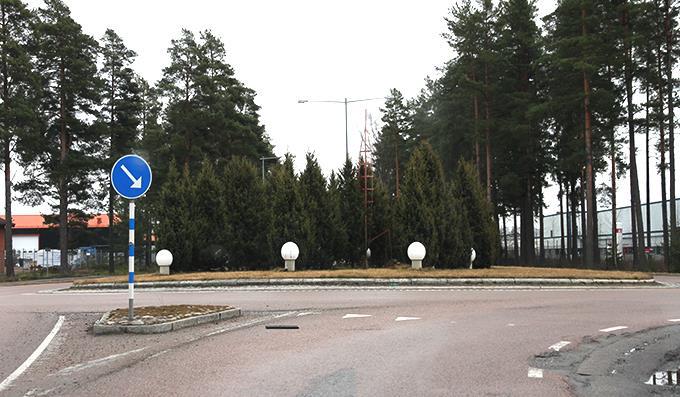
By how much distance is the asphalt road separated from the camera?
673cm

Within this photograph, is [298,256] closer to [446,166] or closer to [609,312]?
[609,312]

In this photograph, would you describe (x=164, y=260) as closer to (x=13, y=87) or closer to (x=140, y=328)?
(x=140, y=328)

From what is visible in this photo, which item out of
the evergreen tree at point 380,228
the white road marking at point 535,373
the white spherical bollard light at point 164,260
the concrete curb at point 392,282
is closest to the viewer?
the white road marking at point 535,373

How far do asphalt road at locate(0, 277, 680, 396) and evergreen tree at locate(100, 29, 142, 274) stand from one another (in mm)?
37007

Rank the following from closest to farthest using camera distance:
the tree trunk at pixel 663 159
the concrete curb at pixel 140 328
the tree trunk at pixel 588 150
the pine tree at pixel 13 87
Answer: the concrete curb at pixel 140 328 → the tree trunk at pixel 588 150 → the tree trunk at pixel 663 159 → the pine tree at pixel 13 87

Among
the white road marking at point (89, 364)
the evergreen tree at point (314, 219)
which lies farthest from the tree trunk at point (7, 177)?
the white road marking at point (89, 364)

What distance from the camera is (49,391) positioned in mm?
6582

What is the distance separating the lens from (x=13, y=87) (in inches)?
1690

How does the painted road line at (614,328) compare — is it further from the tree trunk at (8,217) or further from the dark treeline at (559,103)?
the tree trunk at (8,217)

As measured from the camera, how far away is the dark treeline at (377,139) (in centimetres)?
2944

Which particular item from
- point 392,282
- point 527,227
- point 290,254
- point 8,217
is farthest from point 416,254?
point 8,217

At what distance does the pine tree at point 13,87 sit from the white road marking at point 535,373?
40744 millimetres

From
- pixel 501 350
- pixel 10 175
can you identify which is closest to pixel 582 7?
pixel 501 350

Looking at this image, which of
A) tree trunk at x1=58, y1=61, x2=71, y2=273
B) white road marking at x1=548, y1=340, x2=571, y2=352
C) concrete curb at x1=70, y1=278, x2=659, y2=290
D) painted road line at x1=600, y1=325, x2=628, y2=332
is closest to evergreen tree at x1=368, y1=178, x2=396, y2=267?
concrete curb at x1=70, y1=278, x2=659, y2=290
